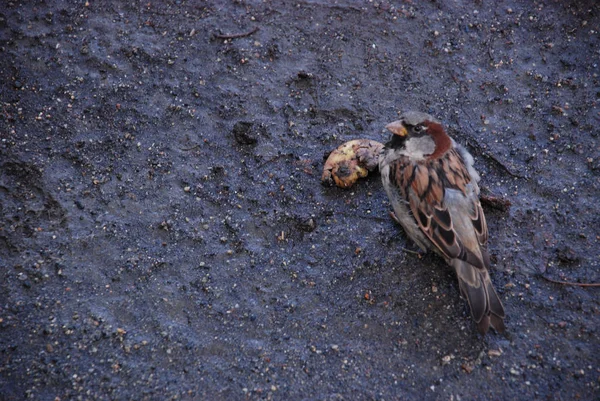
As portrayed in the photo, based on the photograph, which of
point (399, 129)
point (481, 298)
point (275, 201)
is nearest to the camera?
point (481, 298)

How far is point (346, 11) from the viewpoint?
4.84 m

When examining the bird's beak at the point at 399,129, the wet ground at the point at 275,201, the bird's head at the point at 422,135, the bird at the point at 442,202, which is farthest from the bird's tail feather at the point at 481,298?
the bird's beak at the point at 399,129

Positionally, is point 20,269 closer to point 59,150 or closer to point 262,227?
point 59,150

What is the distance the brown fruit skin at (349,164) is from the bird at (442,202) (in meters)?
0.17

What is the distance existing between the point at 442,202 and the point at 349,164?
0.72 m

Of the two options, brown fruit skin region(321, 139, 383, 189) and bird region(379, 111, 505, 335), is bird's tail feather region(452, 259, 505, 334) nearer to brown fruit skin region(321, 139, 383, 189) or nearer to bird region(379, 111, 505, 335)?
bird region(379, 111, 505, 335)

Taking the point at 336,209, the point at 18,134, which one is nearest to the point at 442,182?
the point at 336,209

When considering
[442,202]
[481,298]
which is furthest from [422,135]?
[481,298]

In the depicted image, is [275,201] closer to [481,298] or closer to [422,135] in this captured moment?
[422,135]

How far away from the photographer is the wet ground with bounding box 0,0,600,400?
3.21 metres

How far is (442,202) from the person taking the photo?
347cm

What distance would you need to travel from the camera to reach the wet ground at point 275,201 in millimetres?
3207

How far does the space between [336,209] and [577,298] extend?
5.05 feet

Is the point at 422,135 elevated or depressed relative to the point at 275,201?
elevated
